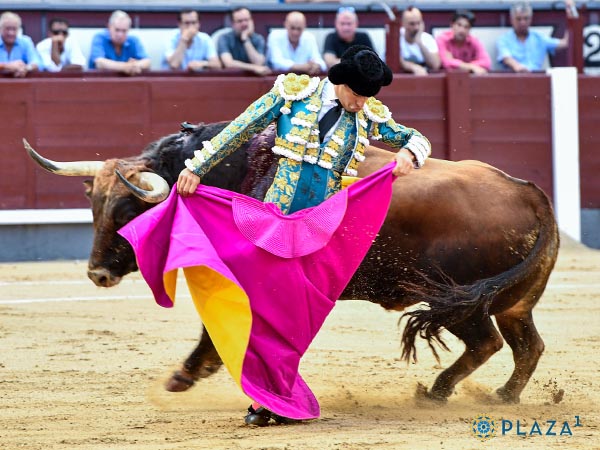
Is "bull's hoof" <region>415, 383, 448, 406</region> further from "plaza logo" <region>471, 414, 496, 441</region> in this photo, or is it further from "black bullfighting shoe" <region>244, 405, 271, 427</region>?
"black bullfighting shoe" <region>244, 405, 271, 427</region>

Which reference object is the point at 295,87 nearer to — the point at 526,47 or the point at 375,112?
the point at 375,112

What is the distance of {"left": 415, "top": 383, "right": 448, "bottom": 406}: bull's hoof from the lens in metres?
3.66

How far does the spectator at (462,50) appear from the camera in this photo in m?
8.10

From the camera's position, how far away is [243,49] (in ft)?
26.0

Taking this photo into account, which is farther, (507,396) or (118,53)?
(118,53)


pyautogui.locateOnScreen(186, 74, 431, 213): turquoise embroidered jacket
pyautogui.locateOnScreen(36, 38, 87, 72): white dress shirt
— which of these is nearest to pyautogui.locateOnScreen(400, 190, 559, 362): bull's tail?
pyautogui.locateOnScreen(186, 74, 431, 213): turquoise embroidered jacket

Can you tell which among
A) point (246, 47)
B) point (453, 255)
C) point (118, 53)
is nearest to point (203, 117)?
point (246, 47)

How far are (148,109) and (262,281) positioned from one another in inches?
185

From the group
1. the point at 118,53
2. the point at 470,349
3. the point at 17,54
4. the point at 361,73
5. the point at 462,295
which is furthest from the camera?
the point at 118,53

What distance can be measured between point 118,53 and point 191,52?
1.68 ft

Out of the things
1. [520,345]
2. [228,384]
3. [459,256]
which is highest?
[459,256]

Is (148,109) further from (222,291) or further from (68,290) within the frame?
(222,291)

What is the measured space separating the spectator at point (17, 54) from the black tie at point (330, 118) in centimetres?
456

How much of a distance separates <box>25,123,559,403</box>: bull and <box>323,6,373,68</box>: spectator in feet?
13.3
